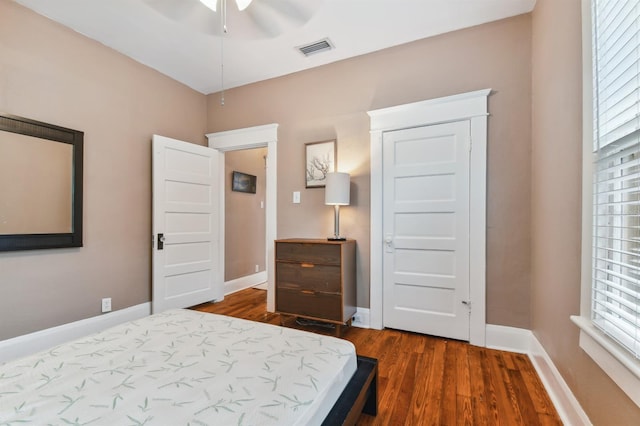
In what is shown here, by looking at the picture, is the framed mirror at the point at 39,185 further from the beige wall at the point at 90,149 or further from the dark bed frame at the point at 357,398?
the dark bed frame at the point at 357,398

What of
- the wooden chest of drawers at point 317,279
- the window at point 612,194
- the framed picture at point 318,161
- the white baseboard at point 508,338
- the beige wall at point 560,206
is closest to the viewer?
the window at point 612,194

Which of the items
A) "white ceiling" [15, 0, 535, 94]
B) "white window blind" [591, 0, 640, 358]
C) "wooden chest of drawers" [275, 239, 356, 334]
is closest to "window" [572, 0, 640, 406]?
"white window blind" [591, 0, 640, 358]

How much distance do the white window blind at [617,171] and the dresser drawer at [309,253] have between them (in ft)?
5.55

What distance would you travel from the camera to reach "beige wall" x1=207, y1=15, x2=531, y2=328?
2.27m

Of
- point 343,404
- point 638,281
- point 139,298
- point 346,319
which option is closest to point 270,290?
point 346,319

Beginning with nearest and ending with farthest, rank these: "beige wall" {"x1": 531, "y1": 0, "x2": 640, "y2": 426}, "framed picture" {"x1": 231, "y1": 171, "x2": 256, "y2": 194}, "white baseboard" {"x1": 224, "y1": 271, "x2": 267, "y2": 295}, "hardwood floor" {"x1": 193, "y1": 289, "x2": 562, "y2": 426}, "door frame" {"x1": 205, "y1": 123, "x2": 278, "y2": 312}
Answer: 1. "beige wall" {"x1": 531, "y1": 0, "x2": 640, "y2": 426}
2. "hardwood floor" {"x1": 193, "y1": 289, "x2": 562, "y2": 426}
3. "door frame" {"x1": 205, "y1": 123, "x2": 278, "y2": 312}
4. "white baseboard" {"x1": 224, "y1": 271, "x2": 267, "y2": 295}
5. "framed picture" {"x1": 231, "y1": 171, "x2": 256, "y2": 194}

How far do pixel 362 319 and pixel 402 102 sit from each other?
2.16 meters

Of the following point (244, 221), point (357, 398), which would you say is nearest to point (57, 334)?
point (244, 221)

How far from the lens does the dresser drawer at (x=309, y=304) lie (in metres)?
2.51

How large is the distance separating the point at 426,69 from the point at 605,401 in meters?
2.57

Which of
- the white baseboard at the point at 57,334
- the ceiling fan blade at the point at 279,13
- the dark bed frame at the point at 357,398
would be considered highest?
the ceiling fan blade at the point at 279,13

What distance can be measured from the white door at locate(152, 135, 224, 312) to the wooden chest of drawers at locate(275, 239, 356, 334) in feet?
3.93

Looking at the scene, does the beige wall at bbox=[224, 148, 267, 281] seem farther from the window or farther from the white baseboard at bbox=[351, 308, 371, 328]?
the window

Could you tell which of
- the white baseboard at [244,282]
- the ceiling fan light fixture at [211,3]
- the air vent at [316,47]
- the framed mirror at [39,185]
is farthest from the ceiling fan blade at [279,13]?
the white baseboard at [244,282]
